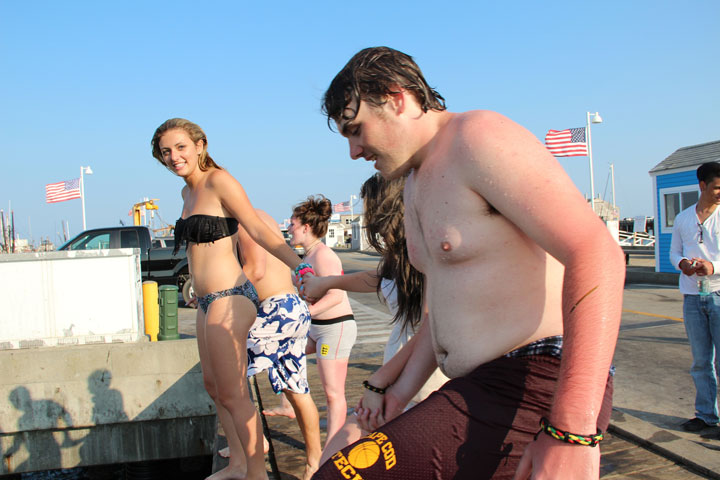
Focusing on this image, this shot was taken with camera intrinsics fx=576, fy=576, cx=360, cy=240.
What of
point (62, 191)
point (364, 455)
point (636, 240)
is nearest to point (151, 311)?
point (364, 455)

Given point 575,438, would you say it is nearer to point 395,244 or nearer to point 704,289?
point 395,244

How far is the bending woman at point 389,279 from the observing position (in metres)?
2.64

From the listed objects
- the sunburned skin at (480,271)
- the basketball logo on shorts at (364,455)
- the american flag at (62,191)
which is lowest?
the basketball logo on shorts at (364,455)

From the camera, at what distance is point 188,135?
11.4 ft

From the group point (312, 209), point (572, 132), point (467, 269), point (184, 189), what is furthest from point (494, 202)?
point (572, 132)

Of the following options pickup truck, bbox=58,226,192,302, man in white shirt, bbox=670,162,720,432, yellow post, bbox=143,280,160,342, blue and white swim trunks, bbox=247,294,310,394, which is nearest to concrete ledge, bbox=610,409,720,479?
man in white shirt, bbox=670,162,720,432

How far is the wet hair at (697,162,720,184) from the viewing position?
4.39m

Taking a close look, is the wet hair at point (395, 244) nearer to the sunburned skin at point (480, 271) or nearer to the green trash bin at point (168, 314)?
the sunburned skin at point (480, 271)

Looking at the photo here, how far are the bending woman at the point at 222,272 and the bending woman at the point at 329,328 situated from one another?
66 cm

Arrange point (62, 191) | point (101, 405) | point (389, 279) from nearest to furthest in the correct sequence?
1. point (389, 279)
2. point (101, 405)
3. point (62, 191)

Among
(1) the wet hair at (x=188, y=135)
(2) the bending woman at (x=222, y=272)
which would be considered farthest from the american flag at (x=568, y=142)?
(2) the bending woman at (x=222, y=272)

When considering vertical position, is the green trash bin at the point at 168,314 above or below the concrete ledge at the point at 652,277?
above

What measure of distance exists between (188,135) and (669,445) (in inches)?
140

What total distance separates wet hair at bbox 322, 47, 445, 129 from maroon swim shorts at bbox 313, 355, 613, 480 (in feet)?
2.57
